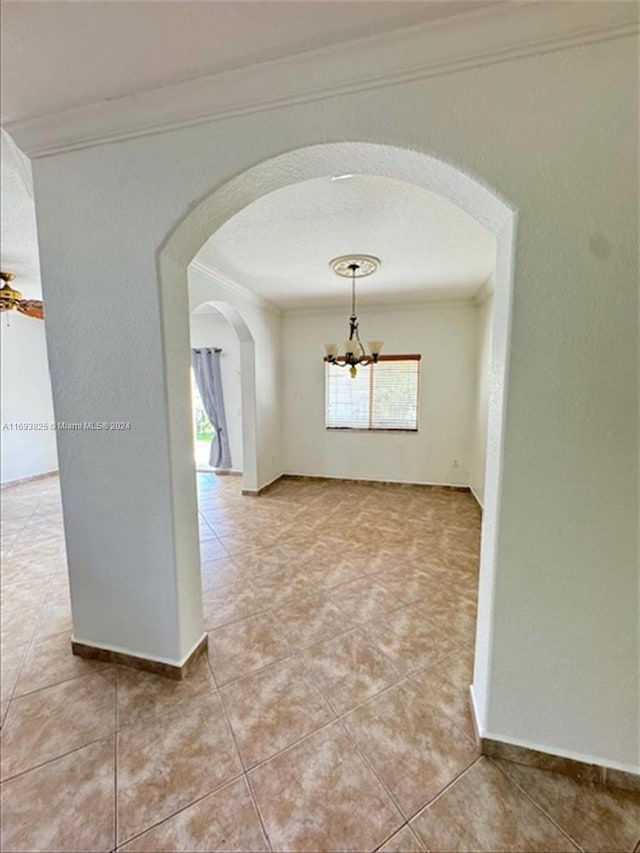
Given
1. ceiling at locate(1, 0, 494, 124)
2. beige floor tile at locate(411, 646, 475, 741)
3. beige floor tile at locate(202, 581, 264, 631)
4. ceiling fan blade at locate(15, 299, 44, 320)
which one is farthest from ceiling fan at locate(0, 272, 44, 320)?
beige floor tile at locate(411, 646, 475, 741)

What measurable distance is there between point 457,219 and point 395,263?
91cm

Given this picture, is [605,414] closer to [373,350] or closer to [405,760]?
[405,760]

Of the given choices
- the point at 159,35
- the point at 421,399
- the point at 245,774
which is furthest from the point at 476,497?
the point at 159,35

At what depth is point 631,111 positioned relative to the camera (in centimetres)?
102

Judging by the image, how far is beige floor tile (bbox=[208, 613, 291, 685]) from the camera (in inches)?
68.9

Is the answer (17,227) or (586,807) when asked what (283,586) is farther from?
(17,227)

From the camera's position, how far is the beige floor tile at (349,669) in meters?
1.60

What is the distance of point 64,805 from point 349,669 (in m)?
1.15

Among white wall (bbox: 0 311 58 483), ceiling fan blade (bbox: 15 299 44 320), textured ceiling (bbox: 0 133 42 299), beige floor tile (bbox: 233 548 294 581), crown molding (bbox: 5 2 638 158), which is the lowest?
beige floor tile (bbox: 233 548 294 581)

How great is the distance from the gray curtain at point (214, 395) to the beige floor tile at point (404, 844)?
493 centimetres

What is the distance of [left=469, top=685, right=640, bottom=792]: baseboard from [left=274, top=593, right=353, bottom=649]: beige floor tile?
2.85 feet

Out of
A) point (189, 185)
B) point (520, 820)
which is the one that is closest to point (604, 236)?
point (189, 185)

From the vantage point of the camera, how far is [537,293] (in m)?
1.14

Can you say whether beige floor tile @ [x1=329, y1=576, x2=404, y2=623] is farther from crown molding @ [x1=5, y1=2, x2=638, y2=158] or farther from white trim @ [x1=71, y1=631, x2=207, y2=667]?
crown molding @ [x1=5, y1=2, x2=638, y2=158]
